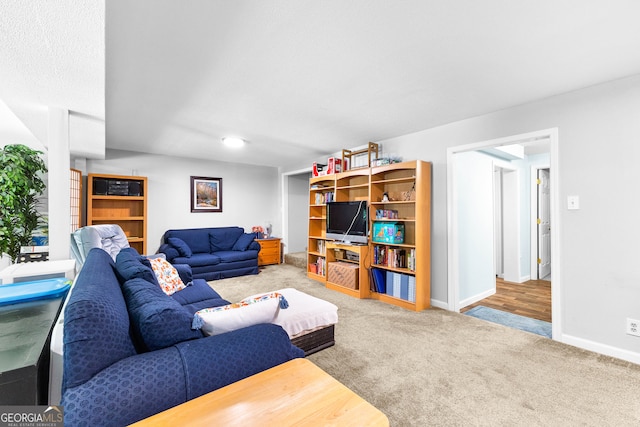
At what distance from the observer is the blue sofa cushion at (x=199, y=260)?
4.70m

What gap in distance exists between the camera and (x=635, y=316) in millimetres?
2266

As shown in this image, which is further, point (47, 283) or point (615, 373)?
point (615, 373)

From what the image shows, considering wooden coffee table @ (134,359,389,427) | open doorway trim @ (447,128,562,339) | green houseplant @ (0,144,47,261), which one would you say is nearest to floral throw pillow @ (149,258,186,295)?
green houseplant @ (0,144,47,261)

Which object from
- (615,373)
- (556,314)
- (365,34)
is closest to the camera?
(365,34)

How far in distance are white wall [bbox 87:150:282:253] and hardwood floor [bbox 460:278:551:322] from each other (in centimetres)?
460

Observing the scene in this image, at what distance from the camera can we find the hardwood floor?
136 inches

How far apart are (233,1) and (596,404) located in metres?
3.25

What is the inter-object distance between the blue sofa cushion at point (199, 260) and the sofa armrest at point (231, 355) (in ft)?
12.7

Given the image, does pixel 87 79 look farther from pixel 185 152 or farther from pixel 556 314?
pixel 556 314

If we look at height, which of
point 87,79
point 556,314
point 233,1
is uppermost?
point 233,1

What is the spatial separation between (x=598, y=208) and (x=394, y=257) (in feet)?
6.76

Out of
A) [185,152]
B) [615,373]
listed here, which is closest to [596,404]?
[615,373]

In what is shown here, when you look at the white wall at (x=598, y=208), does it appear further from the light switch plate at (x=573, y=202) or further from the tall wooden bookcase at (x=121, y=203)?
the tall wooden bookcase at (x=121, y=203)

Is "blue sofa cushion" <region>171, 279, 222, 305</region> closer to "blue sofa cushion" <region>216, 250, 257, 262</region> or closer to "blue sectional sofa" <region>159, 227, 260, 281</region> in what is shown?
"blue sectional sofa" <region>159, 227, 260, 281</region>
